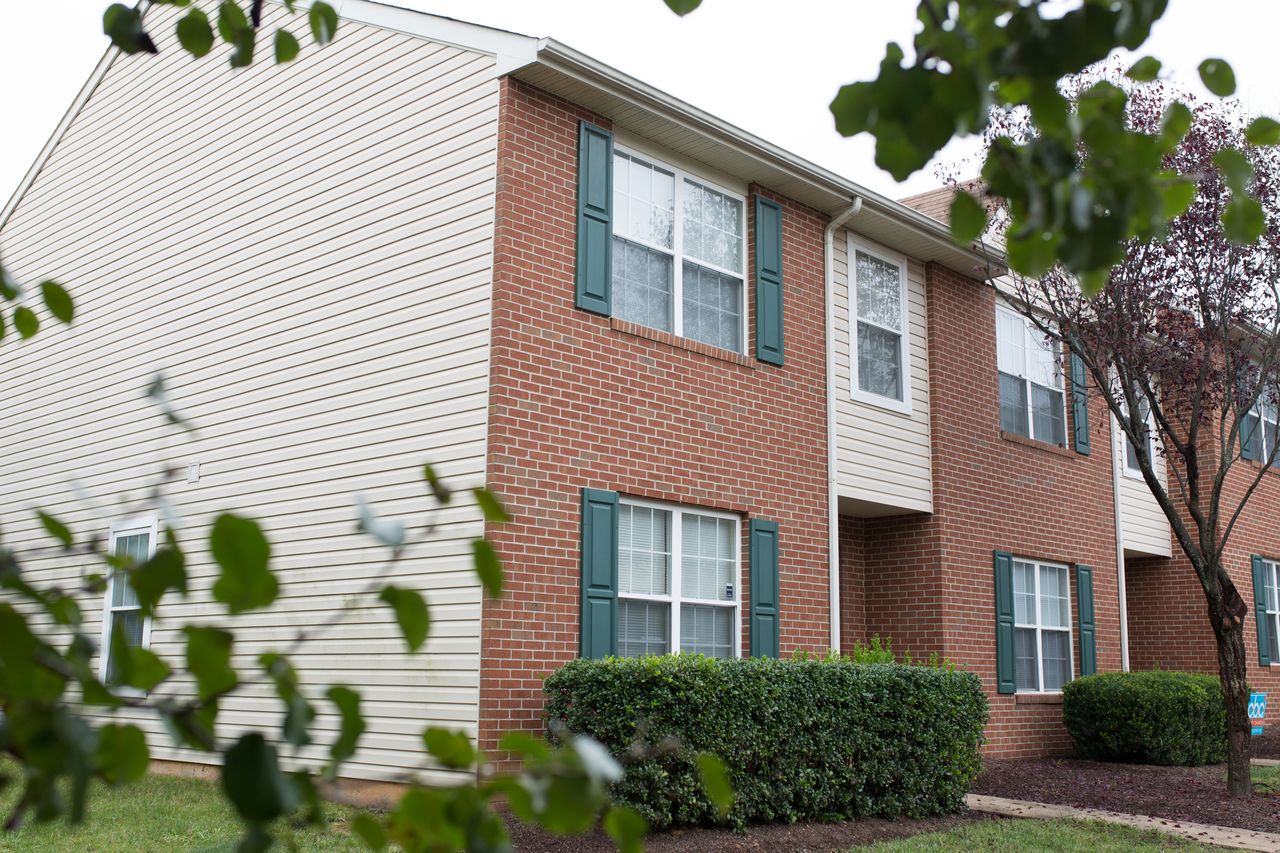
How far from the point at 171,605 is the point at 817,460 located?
587cm

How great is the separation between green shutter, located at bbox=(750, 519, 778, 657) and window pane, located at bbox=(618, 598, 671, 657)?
36.9 inches

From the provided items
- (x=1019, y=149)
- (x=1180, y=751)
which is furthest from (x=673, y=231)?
(x=1019, y=149)

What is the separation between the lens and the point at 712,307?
11.1 m

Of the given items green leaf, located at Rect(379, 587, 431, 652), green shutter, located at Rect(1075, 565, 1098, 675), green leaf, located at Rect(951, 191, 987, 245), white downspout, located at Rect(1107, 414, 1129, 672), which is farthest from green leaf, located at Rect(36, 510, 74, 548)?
white downspout, located at Rect(1107, 414, 1129, 672)

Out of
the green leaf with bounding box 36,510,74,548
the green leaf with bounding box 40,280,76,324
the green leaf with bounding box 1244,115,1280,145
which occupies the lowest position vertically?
the green leaf with bounding box 36,510,74,548

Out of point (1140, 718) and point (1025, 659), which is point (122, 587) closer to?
point (1025, 659)

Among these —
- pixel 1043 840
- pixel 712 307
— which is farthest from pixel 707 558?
pixel 1043 840

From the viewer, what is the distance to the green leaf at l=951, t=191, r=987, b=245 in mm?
1574

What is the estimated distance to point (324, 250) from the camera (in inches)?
425

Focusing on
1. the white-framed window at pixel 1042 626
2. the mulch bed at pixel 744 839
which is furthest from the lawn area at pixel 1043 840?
the white-framed window at pixel 1042 626

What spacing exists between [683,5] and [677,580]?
8.36 m

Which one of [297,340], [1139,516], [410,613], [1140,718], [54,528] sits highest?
[297,340]

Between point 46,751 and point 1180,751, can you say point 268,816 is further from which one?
point 1180,751

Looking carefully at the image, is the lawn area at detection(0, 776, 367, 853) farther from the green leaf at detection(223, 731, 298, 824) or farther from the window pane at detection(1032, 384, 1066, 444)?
the window pane at detection(1032, 384, 1066, 444)
